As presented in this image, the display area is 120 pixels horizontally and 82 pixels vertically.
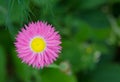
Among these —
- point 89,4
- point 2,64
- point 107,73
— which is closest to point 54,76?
point 2,64

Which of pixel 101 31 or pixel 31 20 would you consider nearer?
pixel 31 20

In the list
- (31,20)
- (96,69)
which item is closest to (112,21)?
(96,69)

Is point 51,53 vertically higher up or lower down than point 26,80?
lower down

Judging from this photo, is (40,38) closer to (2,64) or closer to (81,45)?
(2,64)

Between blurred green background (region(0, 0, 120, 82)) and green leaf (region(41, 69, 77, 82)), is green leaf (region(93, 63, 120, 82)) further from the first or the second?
green leaf (region(41, 69, 77, 82))

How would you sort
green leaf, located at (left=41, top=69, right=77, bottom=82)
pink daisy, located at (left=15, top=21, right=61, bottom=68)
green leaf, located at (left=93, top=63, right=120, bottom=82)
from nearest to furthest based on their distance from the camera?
pink daisy, located at (left=15, top=21, right=61, bottom=68)
green leaf, located at (left=41, top=69, right=77, bottom=82)
green leaf, located at (left=93, top=63, right=120, bottom=82)

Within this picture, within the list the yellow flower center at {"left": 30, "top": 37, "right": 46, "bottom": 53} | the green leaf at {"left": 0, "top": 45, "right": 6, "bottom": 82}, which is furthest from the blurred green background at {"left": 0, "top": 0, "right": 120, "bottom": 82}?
the yellow flower center at {"left": 30, "top": 37, "right": 46, "bottom": 53}

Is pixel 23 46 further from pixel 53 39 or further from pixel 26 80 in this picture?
pixel 26 80

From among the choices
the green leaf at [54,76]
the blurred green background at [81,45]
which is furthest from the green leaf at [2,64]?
the green leaf at [54,76]
